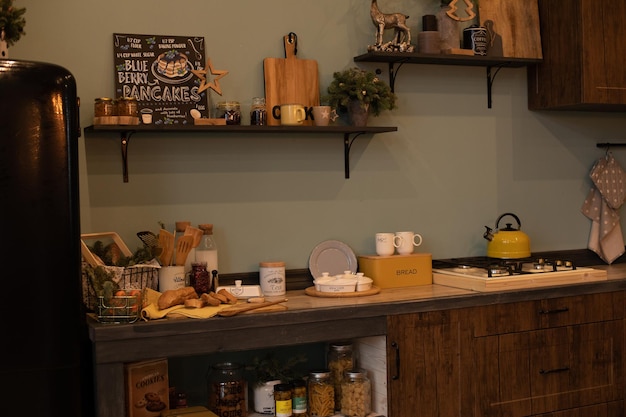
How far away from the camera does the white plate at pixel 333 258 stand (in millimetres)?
3504

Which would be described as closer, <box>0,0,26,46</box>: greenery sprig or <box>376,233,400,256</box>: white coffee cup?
<box>0,0,26,46</box>: greenery sprig

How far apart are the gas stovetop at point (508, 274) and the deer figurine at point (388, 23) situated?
1.03 m

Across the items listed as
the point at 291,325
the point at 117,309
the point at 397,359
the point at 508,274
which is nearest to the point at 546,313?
the point at 508,274

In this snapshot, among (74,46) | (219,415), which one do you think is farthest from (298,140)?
(219,415)

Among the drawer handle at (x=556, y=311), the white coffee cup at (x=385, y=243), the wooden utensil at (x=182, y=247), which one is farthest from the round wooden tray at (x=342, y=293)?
the drawer handle at (x=556, y=311)

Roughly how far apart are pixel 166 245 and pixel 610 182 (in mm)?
2350

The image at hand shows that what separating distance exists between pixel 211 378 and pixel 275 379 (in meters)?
0.26

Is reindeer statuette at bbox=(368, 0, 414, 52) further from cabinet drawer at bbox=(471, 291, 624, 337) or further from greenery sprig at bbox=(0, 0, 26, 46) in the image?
greenery sprig at bbox=(0, 0, 26, 46)

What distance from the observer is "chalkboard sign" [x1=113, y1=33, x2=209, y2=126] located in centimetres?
317

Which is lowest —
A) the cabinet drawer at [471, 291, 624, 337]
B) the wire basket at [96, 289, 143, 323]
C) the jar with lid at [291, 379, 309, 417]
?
the jar with lid at [291, 379, 309, 417]

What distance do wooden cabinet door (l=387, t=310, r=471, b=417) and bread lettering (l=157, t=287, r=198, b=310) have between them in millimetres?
745

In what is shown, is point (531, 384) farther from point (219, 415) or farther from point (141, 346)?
point (141, 346)

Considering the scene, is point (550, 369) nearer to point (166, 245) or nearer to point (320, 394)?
point (320, 394)

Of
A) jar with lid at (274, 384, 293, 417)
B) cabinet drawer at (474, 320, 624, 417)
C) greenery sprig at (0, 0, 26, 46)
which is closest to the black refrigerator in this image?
greenery sprig at (0, 0, 26, 46)
